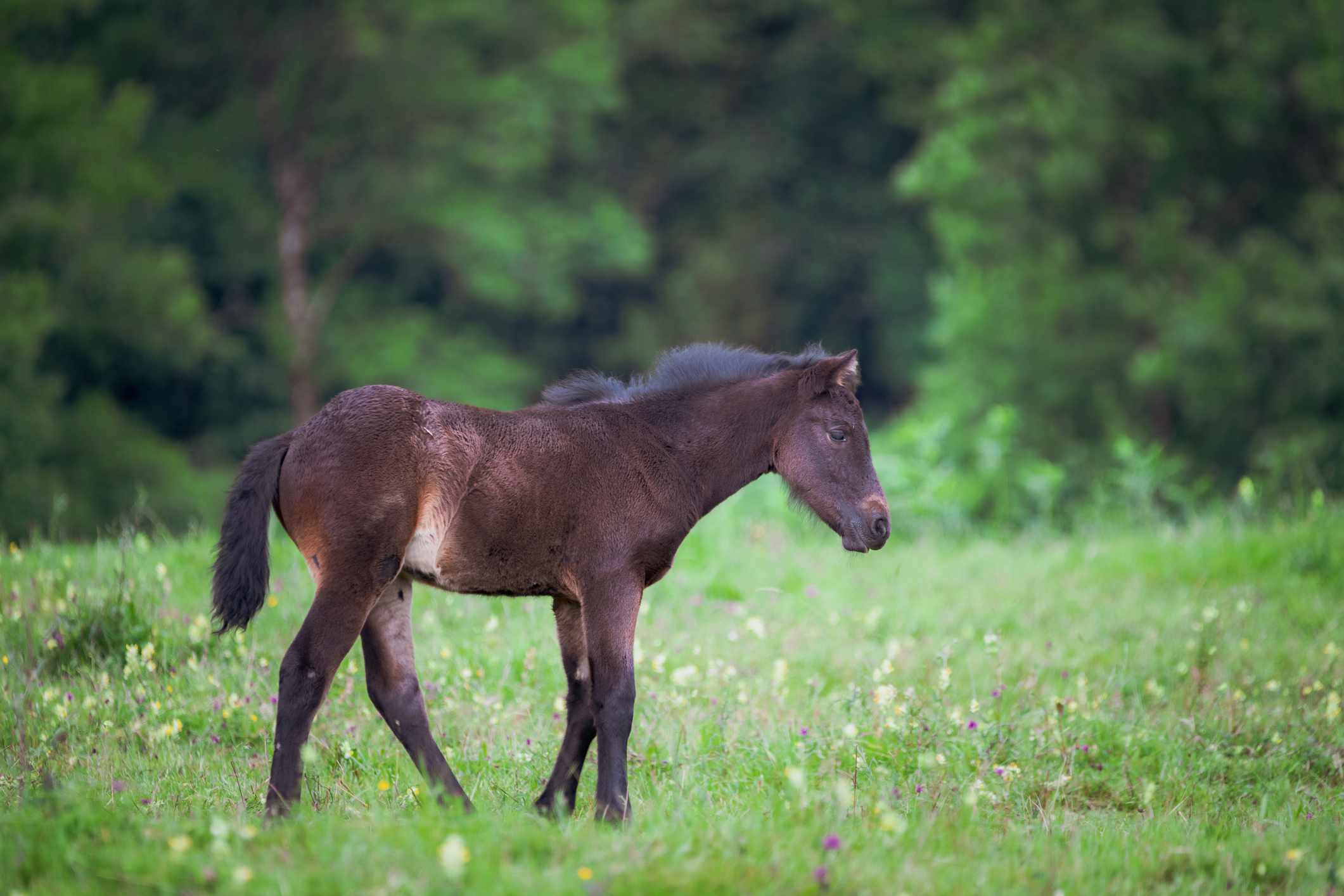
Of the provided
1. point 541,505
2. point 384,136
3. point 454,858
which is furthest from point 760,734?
point 384,136

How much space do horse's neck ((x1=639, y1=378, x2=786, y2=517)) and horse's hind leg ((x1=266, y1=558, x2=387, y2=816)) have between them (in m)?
1.58

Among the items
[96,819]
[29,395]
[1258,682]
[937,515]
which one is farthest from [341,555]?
[29,395]

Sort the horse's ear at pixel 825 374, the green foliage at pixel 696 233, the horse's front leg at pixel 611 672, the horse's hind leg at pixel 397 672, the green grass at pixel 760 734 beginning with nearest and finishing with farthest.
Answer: the green grass at pixel 760 734 < the horse's front leg at pixel 611 672 < the horse's hind leg at pixel 397 672 < the horse's ear at pixel 825 374 < the green foliage at pixel 696 233

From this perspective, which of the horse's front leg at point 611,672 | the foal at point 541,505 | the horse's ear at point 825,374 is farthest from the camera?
the horse's ear at point 825,374


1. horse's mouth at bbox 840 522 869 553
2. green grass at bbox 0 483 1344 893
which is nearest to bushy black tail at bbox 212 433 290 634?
green grass at bbox 0 483 1344 893

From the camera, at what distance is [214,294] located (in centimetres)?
2625

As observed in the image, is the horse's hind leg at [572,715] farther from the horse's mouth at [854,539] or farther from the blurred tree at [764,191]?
the blurred tree at [764,191]

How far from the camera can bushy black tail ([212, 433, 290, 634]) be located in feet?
16.0

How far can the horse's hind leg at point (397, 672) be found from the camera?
17.0 ft

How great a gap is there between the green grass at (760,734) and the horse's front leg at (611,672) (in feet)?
0.83

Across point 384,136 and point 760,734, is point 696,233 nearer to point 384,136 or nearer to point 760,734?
point 384,136

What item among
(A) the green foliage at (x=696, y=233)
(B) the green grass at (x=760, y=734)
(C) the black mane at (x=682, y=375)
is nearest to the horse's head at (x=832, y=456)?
(C) the black mane at (x=682, y=375)

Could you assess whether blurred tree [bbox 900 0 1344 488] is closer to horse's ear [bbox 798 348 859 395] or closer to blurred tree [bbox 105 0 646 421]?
blurred tree [bbox 105 0 646 421]

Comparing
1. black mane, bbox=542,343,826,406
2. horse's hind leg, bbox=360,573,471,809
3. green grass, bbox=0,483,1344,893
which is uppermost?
black mane, bbox=542,343,826,406
